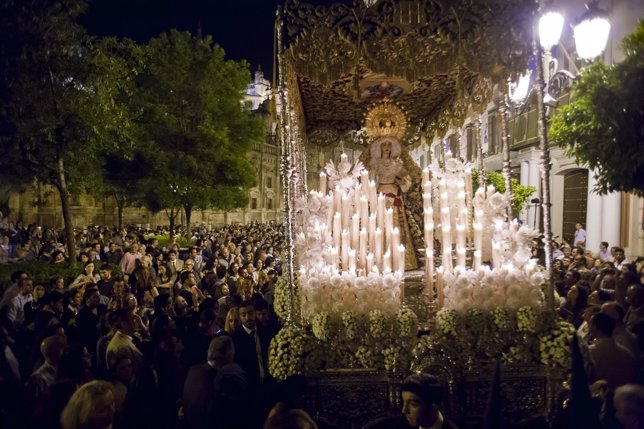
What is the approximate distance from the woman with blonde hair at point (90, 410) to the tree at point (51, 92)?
37.7ft

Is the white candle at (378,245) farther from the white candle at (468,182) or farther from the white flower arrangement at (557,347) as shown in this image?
the white flower arrangement at (557,347)

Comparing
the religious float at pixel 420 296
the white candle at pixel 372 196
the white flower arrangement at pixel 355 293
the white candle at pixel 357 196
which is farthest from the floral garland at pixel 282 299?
the white candle at pixel 372 196

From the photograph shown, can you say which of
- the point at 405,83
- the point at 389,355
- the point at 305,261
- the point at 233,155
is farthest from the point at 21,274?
the point at 233,155

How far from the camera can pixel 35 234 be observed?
2092cm

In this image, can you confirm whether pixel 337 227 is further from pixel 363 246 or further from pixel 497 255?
pixel 497 255

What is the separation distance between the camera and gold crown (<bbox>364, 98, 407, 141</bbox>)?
8.98 meters

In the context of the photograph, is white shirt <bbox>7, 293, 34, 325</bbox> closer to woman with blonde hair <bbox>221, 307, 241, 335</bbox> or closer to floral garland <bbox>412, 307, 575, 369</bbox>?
woman with blonde hair <bbox>221, 307, 241, 335</bbox>

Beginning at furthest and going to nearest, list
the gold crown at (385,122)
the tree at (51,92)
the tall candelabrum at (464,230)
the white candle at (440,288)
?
the tree at (51,92)
the gold crown at (385,122)
the white candle at (440,288)
the tall candelabrum at (464,230)

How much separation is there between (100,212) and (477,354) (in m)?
36.6

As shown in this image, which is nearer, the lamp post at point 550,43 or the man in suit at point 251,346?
the lamp post at point 550,43

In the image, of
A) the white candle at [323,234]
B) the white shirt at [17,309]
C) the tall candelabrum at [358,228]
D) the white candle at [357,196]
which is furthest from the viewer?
the white candle at [357,196]

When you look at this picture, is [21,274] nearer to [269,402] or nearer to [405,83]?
[269,402]

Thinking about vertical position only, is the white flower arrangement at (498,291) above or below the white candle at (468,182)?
below

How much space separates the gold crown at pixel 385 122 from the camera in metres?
8.98
